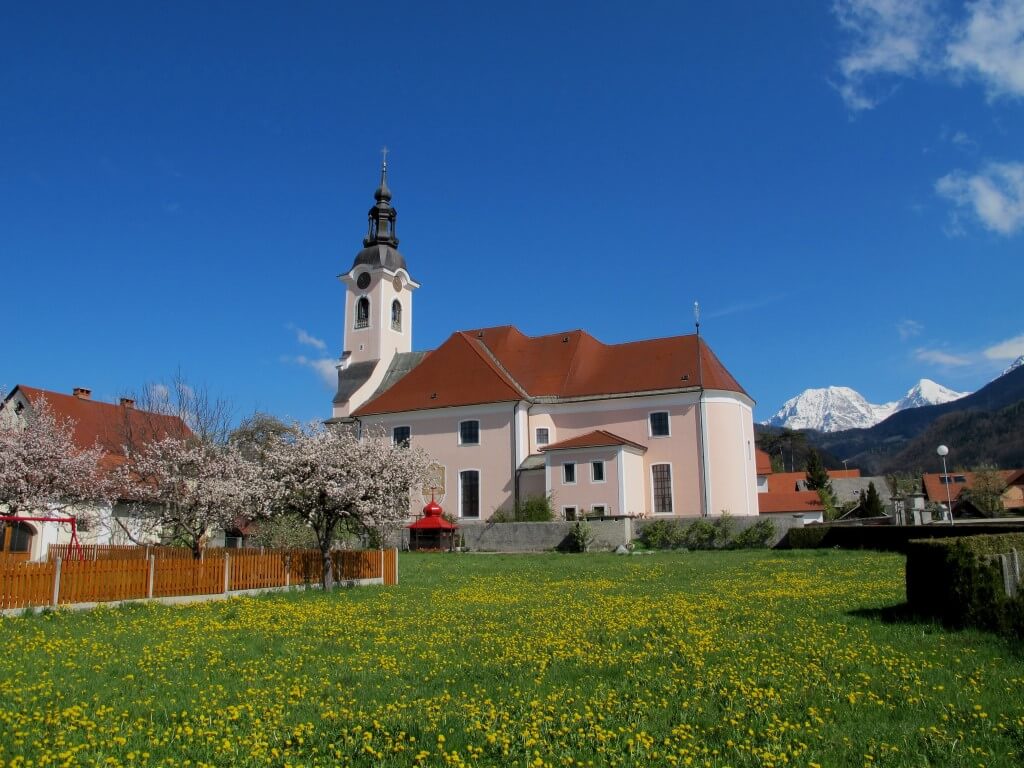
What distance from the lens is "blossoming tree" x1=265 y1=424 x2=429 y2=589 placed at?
21344mm

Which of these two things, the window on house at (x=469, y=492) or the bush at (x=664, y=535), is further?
the window on house at (x=469, y=492)

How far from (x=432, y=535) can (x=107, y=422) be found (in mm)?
20449

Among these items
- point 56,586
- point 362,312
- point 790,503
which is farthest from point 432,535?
point 790,503

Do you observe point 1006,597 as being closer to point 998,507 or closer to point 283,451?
point 283,451

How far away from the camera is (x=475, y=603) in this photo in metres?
16.4

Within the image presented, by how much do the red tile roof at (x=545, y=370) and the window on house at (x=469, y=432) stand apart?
1230mm

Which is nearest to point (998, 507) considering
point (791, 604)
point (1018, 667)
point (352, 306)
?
point (352, 306)

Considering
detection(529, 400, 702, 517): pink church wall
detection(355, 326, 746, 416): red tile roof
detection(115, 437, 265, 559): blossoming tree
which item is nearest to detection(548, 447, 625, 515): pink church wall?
detection(529, 400, 702, 517): pink church wall

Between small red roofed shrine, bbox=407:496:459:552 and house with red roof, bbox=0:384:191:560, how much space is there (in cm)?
1317

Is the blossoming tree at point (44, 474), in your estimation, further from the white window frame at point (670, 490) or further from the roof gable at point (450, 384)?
the white window frame at point (670, 490)

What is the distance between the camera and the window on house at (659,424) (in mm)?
46125

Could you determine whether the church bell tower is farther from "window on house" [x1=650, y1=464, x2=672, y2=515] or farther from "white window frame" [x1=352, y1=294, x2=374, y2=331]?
"window on house" [x1=650, y1=464, x2=672, y2=515]

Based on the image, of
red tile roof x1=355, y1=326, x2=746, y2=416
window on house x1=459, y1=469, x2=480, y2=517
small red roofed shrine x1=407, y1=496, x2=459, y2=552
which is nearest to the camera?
small red roofed shrine x1=407, y1=496, x2=459, y2=552

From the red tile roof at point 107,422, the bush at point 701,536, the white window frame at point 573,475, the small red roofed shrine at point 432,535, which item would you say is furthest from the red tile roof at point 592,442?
the red tile roof at point 107,422
